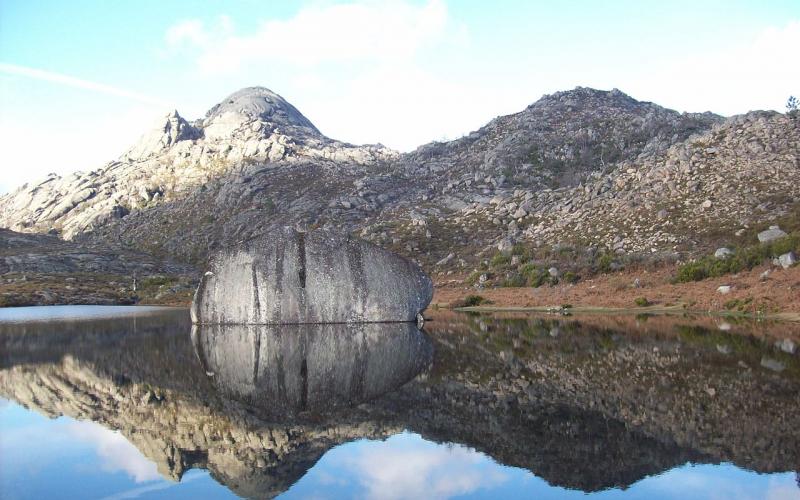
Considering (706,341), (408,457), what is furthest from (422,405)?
(706,341)

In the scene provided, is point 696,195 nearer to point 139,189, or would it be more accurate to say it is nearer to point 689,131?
point 689,131

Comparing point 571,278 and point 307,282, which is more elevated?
point 307,282

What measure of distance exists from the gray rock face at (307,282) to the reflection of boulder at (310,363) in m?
3.03

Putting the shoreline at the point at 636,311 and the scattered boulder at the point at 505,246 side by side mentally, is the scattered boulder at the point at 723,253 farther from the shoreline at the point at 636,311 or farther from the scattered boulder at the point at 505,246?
the scattered boulder at the point at 505,246

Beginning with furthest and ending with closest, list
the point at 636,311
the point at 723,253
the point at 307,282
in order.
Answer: the point at 723,253 → the point at 636,311 → the point at 307,282

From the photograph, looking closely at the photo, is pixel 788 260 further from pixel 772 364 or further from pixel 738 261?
pixel 772 364

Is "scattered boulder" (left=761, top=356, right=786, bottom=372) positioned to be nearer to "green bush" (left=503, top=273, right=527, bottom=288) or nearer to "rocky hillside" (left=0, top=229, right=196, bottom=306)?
"green bush" (left=503, top=273, right=527, bottom=288)

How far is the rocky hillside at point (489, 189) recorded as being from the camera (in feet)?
231

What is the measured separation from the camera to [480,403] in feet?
59.3

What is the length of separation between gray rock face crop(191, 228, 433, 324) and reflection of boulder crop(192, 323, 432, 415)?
3032 mm

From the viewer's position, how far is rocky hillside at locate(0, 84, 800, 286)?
70375 millimetres

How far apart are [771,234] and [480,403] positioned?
4989 cm

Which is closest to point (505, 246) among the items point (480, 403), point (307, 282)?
point (307, 282)

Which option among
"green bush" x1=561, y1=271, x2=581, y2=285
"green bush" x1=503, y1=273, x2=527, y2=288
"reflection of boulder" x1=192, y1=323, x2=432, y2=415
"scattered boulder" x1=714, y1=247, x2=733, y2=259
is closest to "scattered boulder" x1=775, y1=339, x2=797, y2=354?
"reflection of boulder" x1=192, y1=323, x2=432, y2=415
